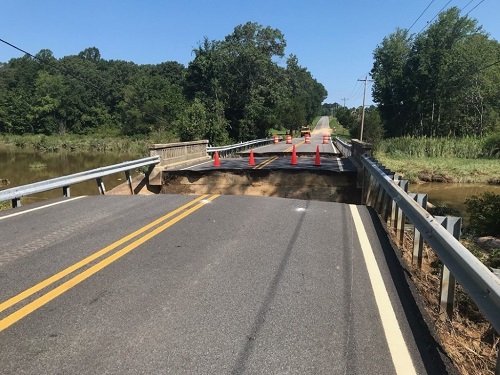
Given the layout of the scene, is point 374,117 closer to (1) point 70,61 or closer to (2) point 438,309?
(2) point 438,309

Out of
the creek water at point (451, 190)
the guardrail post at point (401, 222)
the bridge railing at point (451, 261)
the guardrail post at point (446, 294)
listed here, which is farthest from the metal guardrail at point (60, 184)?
the creek water at point (451, 190)

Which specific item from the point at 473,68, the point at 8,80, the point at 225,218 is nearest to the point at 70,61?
the point at 8,80

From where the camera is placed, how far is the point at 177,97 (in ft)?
289

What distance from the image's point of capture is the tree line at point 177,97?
57.9m

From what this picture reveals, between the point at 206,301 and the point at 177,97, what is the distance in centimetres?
8769

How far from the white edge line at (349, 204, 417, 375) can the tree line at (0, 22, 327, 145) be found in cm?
1904

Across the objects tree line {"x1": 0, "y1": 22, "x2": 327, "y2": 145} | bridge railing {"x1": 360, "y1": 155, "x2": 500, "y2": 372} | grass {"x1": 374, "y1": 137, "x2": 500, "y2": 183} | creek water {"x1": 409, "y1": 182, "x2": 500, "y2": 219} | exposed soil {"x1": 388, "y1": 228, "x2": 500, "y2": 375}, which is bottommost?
creek water {"x1": 409, "y1": 182, "x2": 500, "y2": 219}

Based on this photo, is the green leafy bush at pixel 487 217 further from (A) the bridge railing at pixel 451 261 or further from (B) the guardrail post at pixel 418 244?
(B) the guardrail post at pixel 418 244

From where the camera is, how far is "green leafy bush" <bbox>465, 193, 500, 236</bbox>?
1132cm

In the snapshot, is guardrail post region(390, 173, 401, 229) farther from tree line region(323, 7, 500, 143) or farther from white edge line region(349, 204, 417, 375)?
tree line region(323, 7, 500, 143)

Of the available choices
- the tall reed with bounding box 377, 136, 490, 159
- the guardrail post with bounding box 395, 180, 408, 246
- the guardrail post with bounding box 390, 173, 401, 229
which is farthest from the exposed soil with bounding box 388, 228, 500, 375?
the tall reed with bounding box 377, 136, 490, 159

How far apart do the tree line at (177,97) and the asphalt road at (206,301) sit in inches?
668

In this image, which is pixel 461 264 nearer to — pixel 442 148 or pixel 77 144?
pixel 442 148

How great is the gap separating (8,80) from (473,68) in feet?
401
